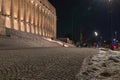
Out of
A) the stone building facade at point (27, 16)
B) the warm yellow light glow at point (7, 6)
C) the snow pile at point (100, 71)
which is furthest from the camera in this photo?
the warm yellow light glow at point (7, 6)

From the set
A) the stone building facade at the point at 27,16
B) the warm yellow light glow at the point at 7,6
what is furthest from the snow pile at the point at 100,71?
the warm yellow light glow at the point at 7,6

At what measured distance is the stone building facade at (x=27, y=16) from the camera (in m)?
47.3

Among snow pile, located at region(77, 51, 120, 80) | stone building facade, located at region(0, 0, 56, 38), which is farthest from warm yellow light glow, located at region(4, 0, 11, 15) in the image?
snow pile, located at region(77, 51, 120, 80)

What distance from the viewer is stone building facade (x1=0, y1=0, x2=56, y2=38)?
47.3 m

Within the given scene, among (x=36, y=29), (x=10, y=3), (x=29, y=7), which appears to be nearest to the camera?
(x=10, y=3)

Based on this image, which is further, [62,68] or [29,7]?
[29,7]

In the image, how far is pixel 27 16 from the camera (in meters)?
60.5

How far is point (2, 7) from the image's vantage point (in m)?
45.6

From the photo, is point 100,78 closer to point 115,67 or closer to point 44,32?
point 115,67

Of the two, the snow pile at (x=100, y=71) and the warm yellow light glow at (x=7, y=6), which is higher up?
the warm yellow light glow at (x=7, y=6)

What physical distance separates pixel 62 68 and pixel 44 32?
68.7 metres

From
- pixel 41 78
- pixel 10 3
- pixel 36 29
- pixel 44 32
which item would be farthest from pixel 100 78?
pixel 44 32

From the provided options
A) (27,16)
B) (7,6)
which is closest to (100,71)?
(7,6)

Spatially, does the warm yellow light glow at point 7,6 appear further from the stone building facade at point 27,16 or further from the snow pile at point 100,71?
the snow pile at point 100,71
